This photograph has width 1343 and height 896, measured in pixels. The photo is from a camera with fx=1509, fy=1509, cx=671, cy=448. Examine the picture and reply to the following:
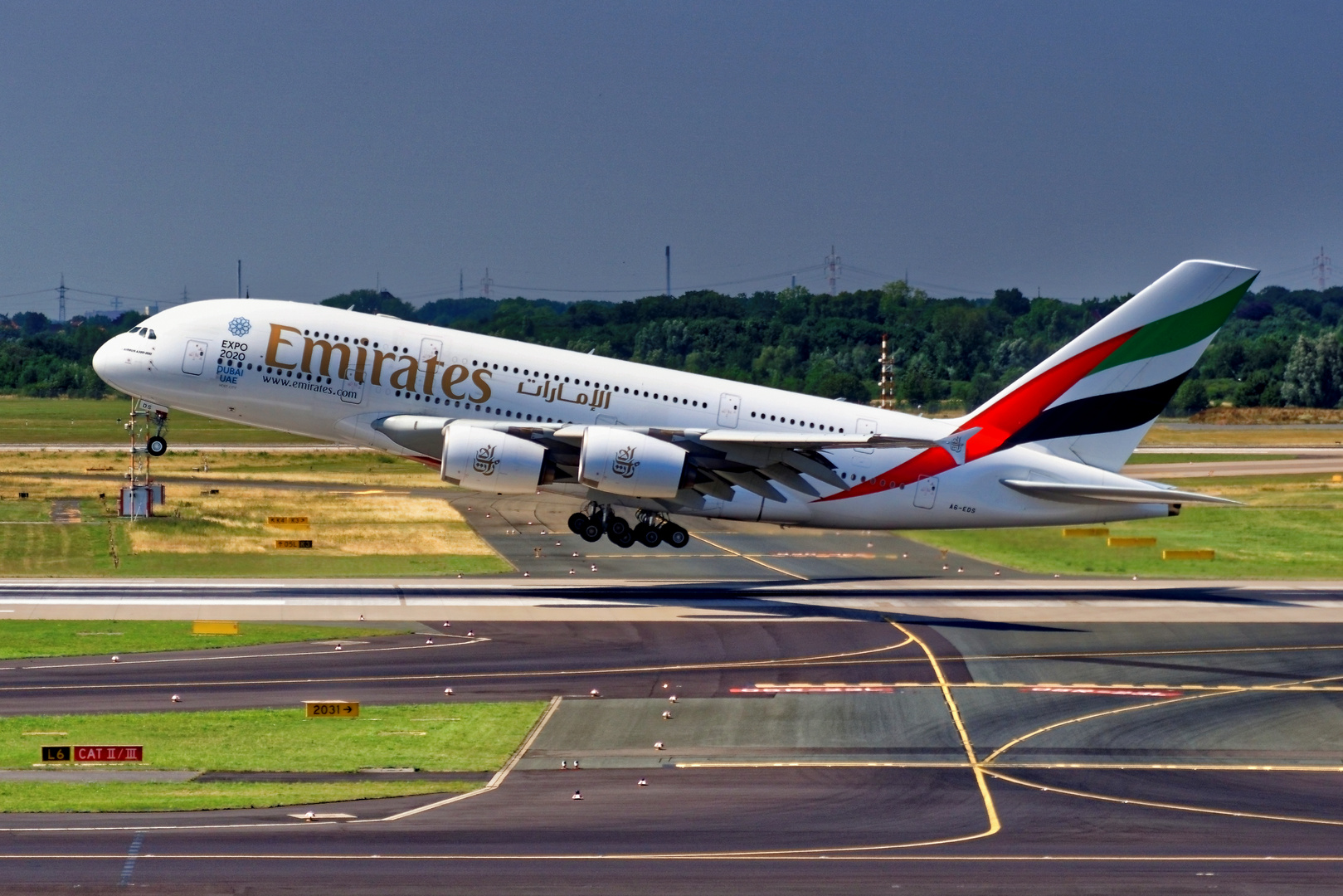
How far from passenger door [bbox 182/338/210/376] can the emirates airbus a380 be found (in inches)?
2.0

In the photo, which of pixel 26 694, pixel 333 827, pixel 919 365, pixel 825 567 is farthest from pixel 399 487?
pixel 919 365

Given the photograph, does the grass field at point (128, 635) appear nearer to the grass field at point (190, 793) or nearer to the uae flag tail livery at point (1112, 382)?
the grass field at point (190, 793)

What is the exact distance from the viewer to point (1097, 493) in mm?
47844

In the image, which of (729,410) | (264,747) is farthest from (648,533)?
(264,747)

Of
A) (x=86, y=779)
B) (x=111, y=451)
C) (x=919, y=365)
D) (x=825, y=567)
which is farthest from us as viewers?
(x=919, y=365)

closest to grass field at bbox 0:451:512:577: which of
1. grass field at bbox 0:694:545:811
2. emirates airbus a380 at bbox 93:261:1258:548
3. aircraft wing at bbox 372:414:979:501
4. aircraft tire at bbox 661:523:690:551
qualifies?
emirates airbus a380 at bbox 93:261:1258:548

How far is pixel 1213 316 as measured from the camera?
4847 centimetres

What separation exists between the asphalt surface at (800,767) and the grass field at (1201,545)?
12.7m

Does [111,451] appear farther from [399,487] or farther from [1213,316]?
[1213,316]

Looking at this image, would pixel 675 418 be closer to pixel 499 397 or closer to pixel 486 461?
pixel 499 397

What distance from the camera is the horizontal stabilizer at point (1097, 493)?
4778 cm

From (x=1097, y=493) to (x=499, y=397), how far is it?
19103 mm

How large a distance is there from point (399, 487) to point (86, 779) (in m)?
53.6

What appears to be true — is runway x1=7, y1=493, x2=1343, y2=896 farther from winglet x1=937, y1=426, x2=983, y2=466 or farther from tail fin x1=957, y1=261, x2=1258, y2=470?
tail fin x1=957, y1=261, x2=1258, y2=470
